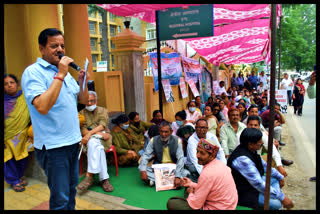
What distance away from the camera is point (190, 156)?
400cm

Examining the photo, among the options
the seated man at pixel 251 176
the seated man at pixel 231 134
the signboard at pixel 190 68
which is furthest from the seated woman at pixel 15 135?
the signboard at pixel 190 68

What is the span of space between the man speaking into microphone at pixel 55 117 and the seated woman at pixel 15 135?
6.47 ft

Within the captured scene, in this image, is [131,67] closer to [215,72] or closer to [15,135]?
[15,135]

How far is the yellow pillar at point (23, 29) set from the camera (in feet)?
14.0

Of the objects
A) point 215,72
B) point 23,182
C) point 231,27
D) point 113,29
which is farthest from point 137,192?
point 113,29

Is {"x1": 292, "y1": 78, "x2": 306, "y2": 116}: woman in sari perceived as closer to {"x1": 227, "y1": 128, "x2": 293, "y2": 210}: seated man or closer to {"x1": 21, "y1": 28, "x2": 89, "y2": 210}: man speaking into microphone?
{"x1": 227, "y1": 128, "x2": 293, "y2": 210}: seated man

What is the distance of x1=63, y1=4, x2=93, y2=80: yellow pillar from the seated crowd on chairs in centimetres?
Result: 147

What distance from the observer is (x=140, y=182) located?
407 centimetres

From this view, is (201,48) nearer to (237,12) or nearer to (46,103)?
(237,12)

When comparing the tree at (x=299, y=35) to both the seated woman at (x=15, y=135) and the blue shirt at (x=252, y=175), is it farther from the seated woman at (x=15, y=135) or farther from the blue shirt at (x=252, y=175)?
the seated woman at (x=15, y=135)

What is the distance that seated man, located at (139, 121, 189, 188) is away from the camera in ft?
12.7

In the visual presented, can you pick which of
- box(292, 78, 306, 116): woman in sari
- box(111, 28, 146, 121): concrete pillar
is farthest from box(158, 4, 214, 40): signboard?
box(292, 78, 306, 116): woman in sari

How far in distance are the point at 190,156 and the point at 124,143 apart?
4.43 ft
